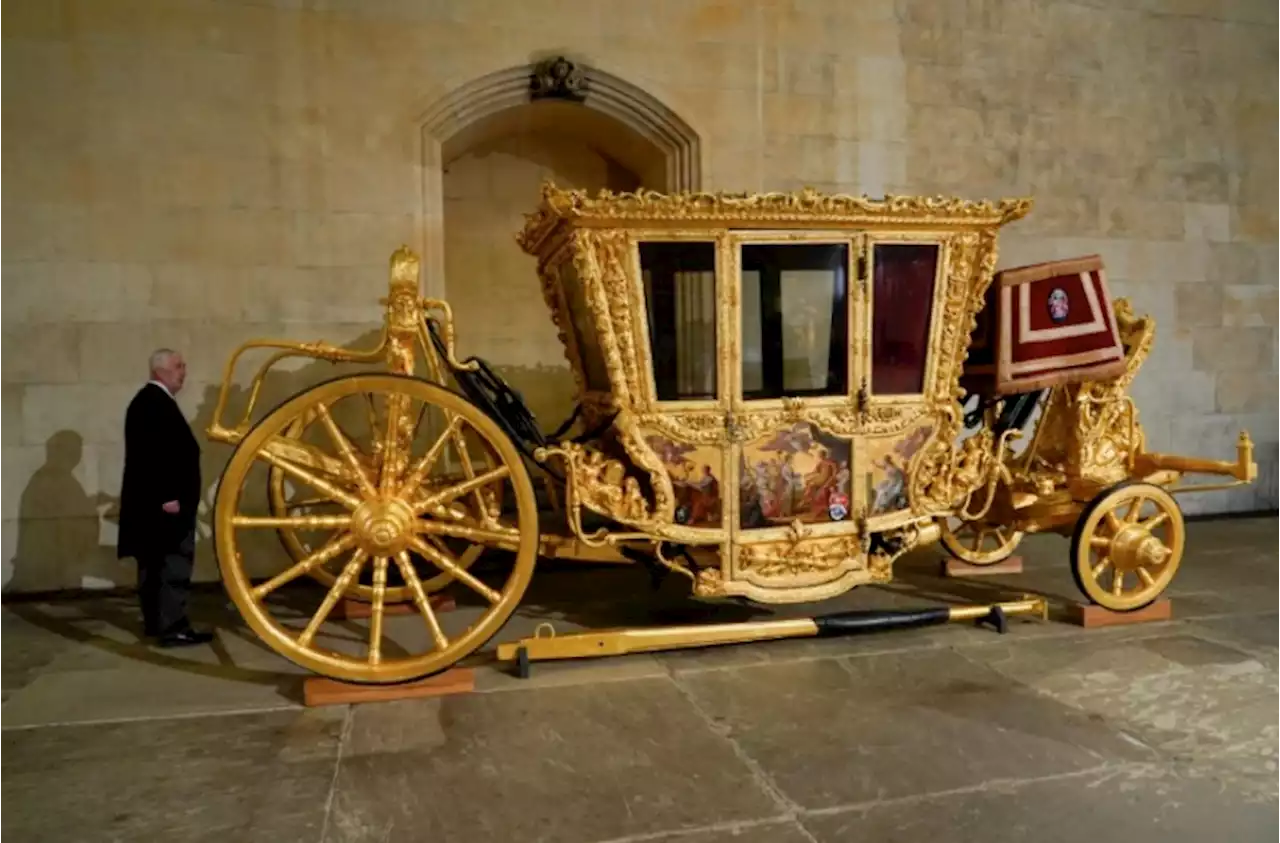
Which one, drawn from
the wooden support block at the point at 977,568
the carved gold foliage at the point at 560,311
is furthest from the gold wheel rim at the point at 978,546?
the carved gold foliage at the point at 560,311

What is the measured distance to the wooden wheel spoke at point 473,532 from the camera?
320 cm

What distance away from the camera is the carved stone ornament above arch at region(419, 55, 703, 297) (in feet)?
16.9

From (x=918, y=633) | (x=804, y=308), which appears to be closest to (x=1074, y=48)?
(x=804, y=308)

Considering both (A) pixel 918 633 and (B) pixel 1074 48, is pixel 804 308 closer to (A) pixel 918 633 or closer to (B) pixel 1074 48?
(A) pixel 918 633

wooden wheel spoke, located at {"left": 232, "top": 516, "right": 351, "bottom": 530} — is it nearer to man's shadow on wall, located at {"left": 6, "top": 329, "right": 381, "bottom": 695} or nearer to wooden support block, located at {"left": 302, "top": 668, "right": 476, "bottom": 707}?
wooden support block, located at {"left": 302, "top": 668, "right": 476, "bottom": 707}

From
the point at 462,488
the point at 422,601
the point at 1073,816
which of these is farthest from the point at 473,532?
the point at 1073,816

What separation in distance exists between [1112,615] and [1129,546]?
12.6 inches

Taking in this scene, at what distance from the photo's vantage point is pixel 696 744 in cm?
280

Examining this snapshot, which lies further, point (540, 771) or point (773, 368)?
point (773, 368)

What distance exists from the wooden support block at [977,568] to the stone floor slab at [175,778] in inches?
127

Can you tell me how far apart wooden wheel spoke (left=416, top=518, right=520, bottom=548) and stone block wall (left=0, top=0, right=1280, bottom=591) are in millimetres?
2174

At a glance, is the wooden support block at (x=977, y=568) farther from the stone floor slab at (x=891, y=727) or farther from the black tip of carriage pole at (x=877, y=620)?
the stone floor slab at (x=891, y=727)

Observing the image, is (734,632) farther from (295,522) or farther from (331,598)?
(295,522)

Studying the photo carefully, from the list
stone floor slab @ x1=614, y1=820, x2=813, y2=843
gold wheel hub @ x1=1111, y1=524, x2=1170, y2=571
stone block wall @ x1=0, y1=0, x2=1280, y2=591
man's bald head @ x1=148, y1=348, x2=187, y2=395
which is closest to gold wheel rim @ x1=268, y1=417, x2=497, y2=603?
man's bald head @ x1=148, y1=348, x2=187, y2=395
